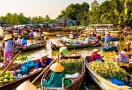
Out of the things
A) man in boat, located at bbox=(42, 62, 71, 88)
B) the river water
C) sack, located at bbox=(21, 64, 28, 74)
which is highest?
man in boat, located at bbox=(42, 62, 71, 88)

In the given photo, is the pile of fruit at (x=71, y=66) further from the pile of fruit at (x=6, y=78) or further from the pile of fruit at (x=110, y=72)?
the pile of fruit at (x=6, y=78)

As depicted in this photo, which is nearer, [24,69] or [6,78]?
[6,78]

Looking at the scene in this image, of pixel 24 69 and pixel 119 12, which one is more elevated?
pixel 119 12

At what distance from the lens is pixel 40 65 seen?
1059 cm

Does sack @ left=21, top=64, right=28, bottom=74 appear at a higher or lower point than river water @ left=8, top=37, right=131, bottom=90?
higher

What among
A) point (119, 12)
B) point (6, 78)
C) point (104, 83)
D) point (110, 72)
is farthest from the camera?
point (119, 12)

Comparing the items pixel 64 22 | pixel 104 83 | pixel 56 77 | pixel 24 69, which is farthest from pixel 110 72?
pixel 64 22

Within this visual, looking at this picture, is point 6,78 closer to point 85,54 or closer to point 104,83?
point 104,83

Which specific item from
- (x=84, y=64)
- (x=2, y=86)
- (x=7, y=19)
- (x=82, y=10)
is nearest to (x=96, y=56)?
(x=84, y=64)

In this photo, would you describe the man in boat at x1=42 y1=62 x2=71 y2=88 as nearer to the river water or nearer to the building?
the river water

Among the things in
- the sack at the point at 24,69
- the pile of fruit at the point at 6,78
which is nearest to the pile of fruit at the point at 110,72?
the sack at the point at 24,69

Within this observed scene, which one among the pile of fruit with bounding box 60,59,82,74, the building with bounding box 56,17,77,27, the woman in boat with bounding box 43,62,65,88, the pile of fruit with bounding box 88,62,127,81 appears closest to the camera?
the woman in boat with bounding box 43,62,65,88

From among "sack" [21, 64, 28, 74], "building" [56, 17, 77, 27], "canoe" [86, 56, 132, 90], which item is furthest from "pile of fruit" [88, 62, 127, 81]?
"building" [56, 17, 77, 27]

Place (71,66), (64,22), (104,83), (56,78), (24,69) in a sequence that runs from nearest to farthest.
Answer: (56,78) < (104,83) < (71,66) < (24,69) < (64,22)
